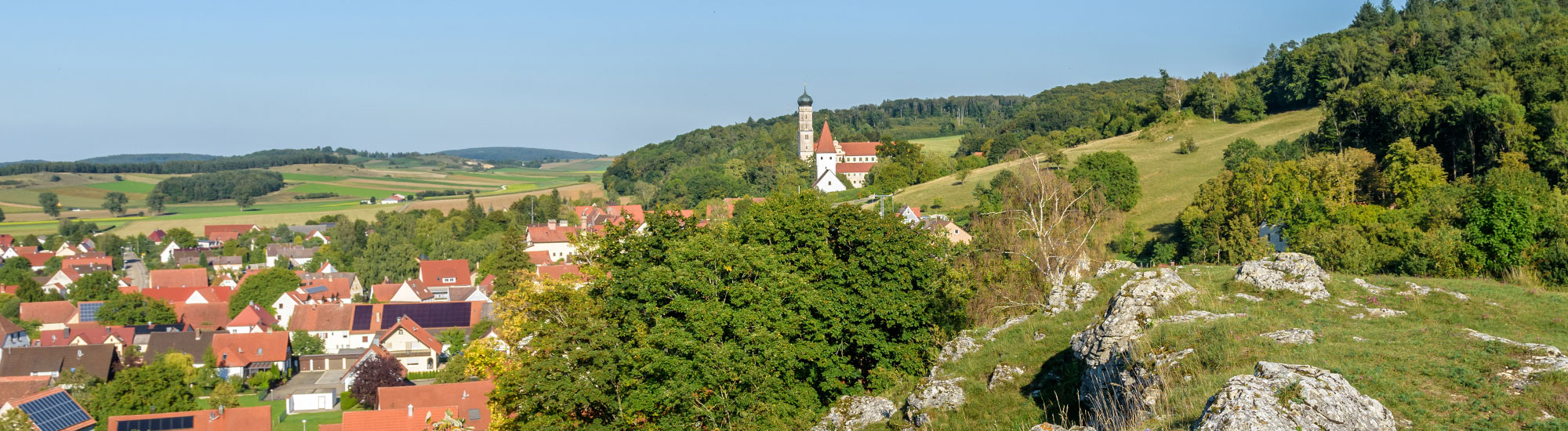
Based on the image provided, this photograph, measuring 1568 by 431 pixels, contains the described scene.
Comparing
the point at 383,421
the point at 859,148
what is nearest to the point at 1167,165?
the point at 383,421

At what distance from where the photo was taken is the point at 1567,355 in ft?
32.8

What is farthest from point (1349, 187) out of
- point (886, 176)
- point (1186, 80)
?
point (1186, 80)

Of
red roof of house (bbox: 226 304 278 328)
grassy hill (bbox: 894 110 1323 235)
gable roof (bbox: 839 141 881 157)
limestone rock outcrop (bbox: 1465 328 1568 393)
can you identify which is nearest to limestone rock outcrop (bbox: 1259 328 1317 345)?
limestone rock outcrop (bbox: 1465 328 1568 393)

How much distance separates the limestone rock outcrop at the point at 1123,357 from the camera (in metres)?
10.7

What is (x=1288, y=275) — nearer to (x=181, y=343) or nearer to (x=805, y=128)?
(x=181, y=343)

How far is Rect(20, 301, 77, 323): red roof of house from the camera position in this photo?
7456cm

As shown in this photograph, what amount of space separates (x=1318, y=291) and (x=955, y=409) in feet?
22.5

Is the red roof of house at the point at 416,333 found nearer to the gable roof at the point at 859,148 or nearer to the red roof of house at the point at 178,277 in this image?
the red roof of house at the point at 178,277

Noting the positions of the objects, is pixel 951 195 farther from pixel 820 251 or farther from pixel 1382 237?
pixel 820 251

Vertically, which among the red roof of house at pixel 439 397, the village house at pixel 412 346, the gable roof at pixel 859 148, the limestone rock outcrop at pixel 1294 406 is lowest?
the village house at pixel 412 346

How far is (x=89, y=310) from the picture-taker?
74.2 metres

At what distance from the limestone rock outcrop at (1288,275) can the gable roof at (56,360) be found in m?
62.6

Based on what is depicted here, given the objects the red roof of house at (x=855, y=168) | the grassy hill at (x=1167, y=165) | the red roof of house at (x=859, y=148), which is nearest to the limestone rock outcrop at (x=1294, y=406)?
the grassy hill at (x=1167, y=165)

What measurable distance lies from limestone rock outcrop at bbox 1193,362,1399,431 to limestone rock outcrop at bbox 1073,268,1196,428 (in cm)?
174
